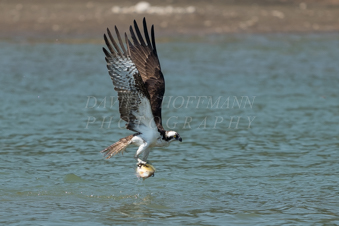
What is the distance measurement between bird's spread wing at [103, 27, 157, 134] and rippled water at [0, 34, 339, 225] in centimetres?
108

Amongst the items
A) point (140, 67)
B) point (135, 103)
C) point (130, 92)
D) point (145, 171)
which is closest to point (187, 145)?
point (140, 67)

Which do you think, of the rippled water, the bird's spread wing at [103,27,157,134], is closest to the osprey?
the bird's spread wing at [103,27,157,134]

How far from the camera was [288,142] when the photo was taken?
1135 centimetres

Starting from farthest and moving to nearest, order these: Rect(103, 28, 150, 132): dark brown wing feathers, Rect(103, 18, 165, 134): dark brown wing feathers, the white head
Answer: the white head, Rect(103, 18, 165, 134): dark brown wing feathers, Rect(103, 28, 150, 132): dark brown wing feathers

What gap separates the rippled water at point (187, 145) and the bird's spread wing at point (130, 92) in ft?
3.54

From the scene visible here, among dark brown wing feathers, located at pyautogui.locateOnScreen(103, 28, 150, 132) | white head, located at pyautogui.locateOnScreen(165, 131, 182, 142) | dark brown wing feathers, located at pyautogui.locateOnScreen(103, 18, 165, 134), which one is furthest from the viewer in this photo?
white head, located at pyautogui.locateOnScreen(165, 131, 182, 142)

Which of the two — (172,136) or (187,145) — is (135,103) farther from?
(187,145)

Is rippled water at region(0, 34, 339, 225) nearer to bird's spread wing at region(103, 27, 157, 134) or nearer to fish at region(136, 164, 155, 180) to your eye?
fish at region(136, 164, 155, 180)

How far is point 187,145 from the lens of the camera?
37.3ft

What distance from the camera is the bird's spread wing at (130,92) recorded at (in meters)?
7.98

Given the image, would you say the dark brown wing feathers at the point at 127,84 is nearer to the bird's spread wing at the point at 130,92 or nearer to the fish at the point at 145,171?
the bird's spread wing at the point at 130,92

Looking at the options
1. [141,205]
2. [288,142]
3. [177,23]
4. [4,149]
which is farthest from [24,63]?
[141,205]

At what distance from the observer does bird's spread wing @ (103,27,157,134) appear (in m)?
7.98

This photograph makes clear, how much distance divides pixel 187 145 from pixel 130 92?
351 centimetres
